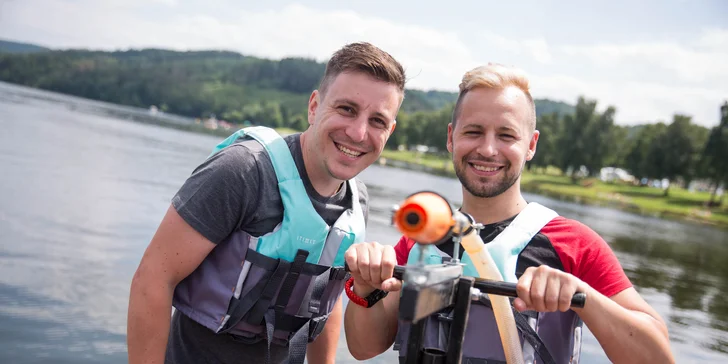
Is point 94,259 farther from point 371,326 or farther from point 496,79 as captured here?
point 496,79

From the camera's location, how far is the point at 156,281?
11.5 feet

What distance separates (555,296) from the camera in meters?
2.43

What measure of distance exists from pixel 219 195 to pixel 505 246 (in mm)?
1726

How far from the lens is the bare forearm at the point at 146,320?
3.50m

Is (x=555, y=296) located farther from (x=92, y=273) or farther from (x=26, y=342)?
(x=92, y=273)

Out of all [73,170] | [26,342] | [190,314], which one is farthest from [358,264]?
[73,170]

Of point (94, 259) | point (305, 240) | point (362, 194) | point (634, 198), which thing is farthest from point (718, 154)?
point (305, 240)

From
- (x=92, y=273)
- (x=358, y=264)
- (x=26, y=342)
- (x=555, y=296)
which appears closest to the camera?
(x=555, y=296)

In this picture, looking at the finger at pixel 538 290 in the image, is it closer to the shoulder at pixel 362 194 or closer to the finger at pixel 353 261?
the finger at pixel 353 261

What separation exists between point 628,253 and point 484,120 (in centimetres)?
2950

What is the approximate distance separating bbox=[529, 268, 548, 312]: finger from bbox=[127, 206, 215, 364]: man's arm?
2.02m

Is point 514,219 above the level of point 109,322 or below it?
above

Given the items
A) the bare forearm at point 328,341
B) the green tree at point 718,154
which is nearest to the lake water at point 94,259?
the bare forearm at point 328,341

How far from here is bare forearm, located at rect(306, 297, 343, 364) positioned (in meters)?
4.64
